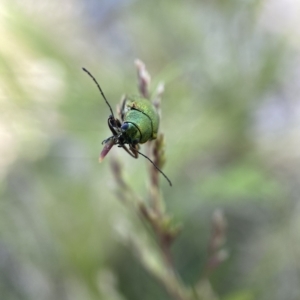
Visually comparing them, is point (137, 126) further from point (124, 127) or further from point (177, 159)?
point (177, 159)

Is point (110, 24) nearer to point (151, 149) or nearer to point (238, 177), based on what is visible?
point (238, 177)

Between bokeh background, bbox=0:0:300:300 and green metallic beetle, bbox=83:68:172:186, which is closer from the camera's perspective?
green metallic beetle, bbox=83:68:172:186

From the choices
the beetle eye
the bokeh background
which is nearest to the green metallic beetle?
the beetle eye

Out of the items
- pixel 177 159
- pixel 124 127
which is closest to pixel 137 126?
pixel 124 127

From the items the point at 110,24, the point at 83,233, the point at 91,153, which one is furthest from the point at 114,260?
the point at 110,24

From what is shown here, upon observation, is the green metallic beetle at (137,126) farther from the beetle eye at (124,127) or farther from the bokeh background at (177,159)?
the bokeh background at (177,159)

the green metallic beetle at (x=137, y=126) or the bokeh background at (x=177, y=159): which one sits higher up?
the bokeh background at (x=177, y=159)

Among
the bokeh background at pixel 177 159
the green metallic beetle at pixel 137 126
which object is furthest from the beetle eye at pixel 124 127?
the bokeh background at pixel 177 159

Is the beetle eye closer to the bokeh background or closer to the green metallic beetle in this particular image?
the green metallic beetle
